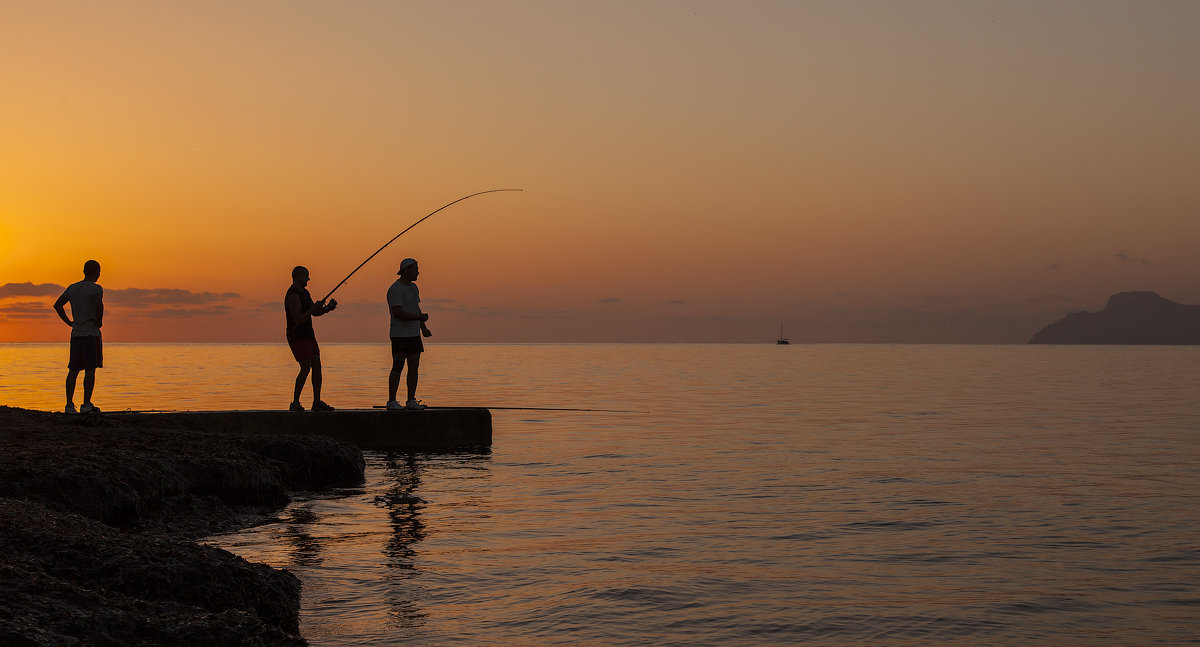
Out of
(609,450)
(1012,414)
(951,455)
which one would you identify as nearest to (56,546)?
(609,450)

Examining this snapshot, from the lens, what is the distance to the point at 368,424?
12.2 m

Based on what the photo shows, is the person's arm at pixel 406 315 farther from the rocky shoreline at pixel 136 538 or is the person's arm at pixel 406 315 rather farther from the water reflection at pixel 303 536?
the water reflection at pixel 303 536

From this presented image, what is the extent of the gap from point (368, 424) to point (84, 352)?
3262 mm

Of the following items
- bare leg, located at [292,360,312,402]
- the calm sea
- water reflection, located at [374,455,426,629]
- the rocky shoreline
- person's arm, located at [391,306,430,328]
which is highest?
person's arm, located at [391,306,430,328]

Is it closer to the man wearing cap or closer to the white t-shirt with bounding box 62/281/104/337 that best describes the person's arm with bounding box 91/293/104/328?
the white t-shirt with bounding box 62/281/104/337

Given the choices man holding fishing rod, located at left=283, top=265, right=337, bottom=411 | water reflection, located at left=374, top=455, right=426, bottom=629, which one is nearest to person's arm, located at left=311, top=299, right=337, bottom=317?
man holding fishing rod, located at left=283, top=265, right=337, bottom=411

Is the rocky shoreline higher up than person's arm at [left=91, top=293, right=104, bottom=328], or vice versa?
person's arm at [left=91, top=293, right=104, bottom=328]

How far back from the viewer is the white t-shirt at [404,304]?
11.7m

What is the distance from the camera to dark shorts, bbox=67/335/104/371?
11016mm

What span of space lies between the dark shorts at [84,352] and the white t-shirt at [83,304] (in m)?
0.06

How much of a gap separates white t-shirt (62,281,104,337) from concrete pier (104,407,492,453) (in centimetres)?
102

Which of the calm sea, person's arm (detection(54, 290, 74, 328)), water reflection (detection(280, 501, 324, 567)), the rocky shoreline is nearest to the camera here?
the rocky shoreline

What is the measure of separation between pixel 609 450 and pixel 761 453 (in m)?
2.07

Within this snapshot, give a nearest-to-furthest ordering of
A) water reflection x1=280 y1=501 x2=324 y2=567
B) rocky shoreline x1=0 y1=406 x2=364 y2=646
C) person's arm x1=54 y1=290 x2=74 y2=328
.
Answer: rocky shoreline x1=0 y1=406 x2=364 y2=646 → water reflection x1=280 y1=501 x2=324 y2=567 → person's arm x1=54 y1=290 x2=74 y2=328
